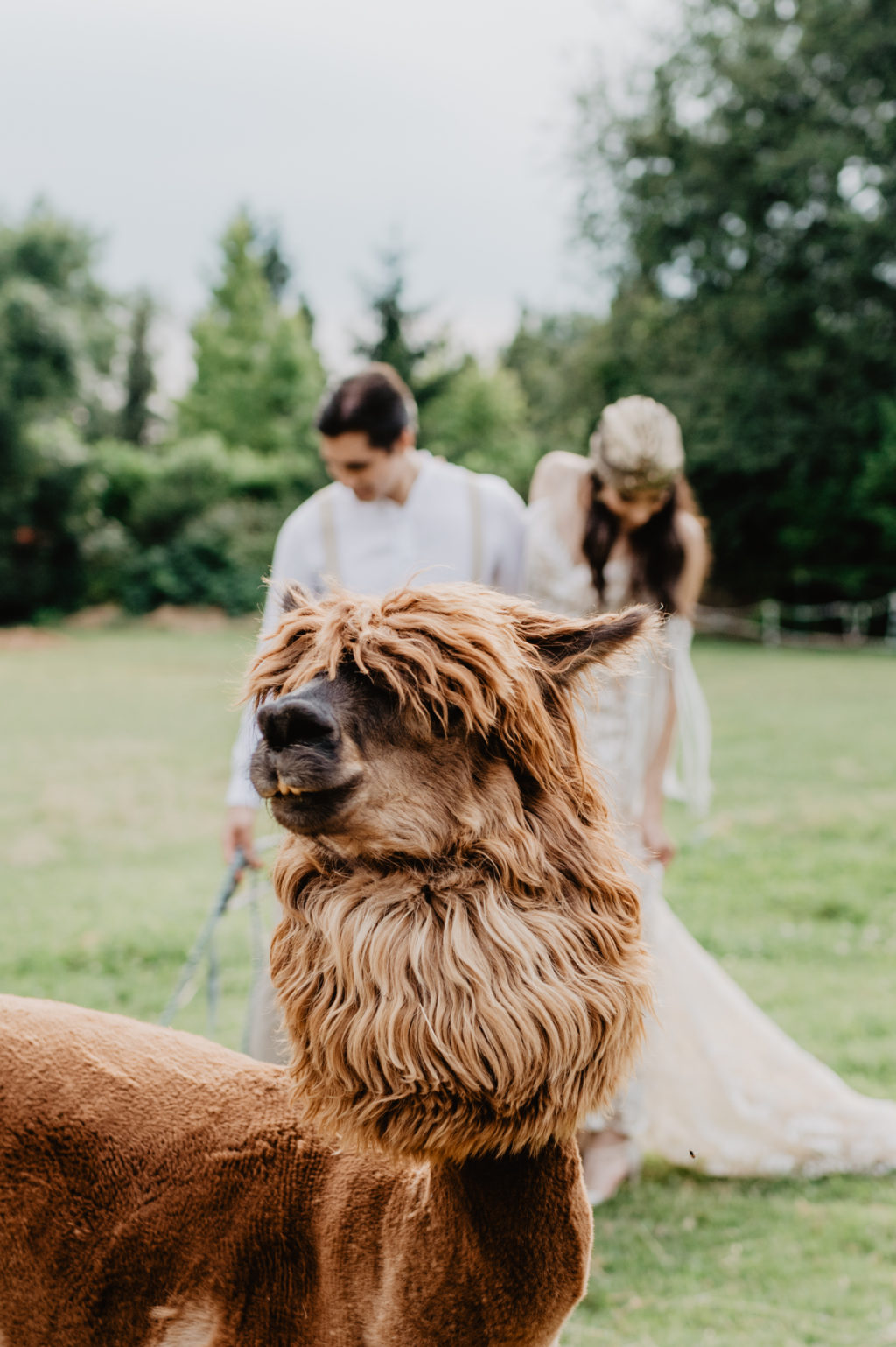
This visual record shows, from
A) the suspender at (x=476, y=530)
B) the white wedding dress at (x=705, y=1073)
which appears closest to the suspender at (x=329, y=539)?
the suspender at (x=476, y=530)

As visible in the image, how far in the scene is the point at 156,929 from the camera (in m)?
6.30

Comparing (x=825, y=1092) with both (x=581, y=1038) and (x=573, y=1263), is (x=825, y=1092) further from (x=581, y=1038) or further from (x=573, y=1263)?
(x=581, y=1038)

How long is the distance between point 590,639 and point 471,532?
5.86 feet

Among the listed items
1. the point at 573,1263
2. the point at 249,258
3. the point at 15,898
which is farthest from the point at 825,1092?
the point at 249,258

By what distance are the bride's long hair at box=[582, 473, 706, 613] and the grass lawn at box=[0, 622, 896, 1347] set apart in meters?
1.14

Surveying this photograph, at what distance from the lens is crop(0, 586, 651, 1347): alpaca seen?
1.33 m

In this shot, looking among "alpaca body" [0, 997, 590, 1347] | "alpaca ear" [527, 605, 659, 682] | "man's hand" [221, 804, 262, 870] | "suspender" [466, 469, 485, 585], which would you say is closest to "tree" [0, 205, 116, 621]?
"suspender" [466, 469, 485, 585]

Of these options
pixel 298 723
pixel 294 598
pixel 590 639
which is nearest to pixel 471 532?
pixel 294 598

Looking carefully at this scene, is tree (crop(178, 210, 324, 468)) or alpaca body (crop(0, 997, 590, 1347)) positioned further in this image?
tree (crop(178, 210, 324, 468))

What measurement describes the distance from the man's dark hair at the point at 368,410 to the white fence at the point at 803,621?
25.7m

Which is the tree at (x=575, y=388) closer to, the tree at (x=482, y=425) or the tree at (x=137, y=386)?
the tree at (x=482, y=425)

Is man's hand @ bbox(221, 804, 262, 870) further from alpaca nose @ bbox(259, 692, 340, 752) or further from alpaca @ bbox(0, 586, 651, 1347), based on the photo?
alpaca nose @ bbox(259, 692, 340, 752)

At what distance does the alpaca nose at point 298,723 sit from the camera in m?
1.32

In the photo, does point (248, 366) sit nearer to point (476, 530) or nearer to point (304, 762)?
point (476, 530)
